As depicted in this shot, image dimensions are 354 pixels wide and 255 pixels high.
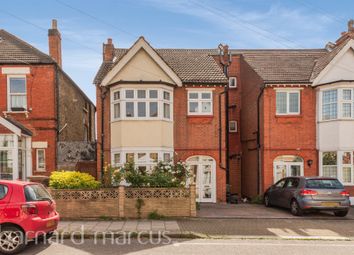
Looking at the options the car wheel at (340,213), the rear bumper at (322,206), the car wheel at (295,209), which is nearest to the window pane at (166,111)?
the car wheel at (295,209)

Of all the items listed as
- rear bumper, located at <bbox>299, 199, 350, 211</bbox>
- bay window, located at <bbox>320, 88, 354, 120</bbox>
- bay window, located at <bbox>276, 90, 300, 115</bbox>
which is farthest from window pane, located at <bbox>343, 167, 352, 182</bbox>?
rear bumper, located at <bbox>299, 199, 350, 211</bbox>

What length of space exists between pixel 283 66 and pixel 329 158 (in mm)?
5466

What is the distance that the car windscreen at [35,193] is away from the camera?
904 centimetres

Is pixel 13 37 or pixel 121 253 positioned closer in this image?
pixel 121 253

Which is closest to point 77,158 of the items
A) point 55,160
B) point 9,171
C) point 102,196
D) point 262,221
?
point 55,160

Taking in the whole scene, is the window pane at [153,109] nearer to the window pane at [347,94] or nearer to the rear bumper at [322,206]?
the rear bumper at [322,206]

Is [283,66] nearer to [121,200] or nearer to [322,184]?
[322,184]

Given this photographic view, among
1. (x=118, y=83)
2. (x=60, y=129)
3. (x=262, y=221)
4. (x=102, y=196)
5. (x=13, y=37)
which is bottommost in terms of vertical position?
(x=262, y=221)

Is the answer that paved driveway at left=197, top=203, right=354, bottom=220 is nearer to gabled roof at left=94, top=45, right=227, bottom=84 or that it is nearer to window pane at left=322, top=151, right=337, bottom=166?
window pane at left=322, top=151, right=337, bottom=166

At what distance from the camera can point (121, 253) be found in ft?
28.9

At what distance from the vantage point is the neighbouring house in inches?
755

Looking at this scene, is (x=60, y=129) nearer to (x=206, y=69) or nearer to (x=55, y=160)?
(x=55, y=160)

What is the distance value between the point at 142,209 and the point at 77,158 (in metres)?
7.51

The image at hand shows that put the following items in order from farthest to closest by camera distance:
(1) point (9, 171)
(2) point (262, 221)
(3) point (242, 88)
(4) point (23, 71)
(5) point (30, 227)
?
(3) point (242, 88)
(4) point (23, 71)
(1) point (9, 171)
(2) point (262, 221)
(5) point (30, 227)
